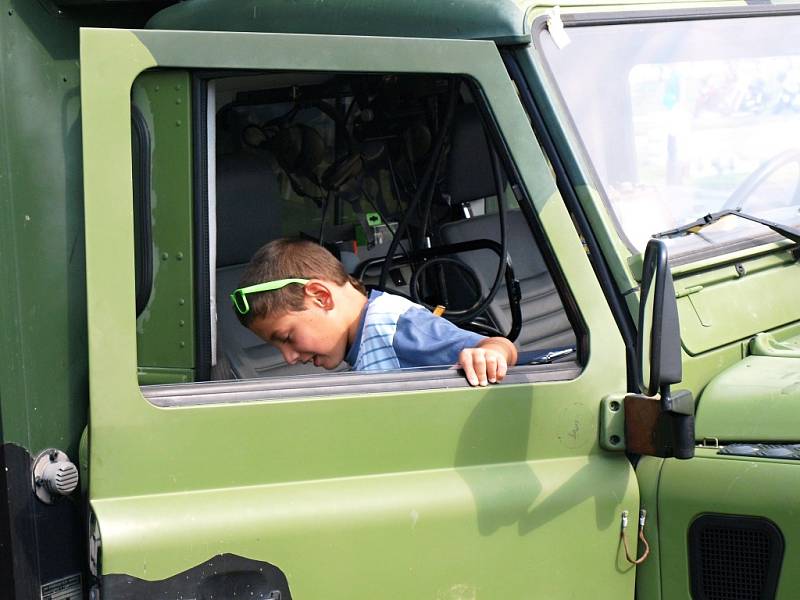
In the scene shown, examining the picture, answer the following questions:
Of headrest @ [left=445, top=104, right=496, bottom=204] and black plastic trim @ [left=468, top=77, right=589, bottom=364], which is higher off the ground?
headrest @ [left=445, top=104, right=496, bottom=204]

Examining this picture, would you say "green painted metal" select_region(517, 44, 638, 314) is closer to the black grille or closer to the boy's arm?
the boy's arm

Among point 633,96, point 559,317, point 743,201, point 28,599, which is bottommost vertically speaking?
point 28,599

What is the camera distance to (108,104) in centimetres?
171

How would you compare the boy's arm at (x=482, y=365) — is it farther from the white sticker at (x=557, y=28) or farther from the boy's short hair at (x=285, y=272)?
the white sticker at (x=557, y=28)

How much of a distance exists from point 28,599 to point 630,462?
1128mm

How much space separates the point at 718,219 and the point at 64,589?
4.96 ft

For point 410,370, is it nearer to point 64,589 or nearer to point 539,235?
point 539,235

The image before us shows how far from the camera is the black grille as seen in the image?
182cm

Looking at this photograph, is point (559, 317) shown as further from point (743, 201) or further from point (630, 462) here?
point (630, 462)

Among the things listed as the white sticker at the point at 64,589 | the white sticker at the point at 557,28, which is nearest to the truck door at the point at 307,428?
the white sticker at the point at 557,28

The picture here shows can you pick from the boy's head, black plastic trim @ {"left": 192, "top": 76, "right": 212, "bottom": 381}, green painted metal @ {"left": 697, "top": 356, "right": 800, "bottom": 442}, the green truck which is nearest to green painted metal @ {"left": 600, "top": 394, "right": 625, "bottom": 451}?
the green truck

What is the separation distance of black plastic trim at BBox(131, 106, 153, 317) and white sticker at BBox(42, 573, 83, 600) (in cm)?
53

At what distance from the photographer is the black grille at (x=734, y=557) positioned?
5.96ft

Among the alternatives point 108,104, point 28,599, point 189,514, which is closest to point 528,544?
point 189,514
